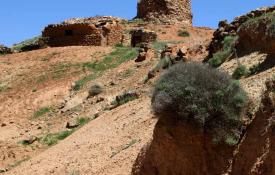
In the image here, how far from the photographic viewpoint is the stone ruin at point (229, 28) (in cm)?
1514

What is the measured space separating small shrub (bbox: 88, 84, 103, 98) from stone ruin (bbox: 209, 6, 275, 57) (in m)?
5.52

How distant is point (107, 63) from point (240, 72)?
13.7 meters

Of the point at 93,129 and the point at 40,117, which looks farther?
the point at 40,117

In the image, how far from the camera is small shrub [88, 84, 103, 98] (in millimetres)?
21047

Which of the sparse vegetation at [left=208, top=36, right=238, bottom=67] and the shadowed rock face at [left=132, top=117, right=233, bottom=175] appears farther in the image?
the sparse vegetation at [left=208, top=36, right=238, bottom=67]

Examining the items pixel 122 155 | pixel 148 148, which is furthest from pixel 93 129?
pixel 148 148

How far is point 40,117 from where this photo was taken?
21.5 metres

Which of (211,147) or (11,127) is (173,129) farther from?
(11,127)

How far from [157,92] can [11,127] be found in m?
11.9

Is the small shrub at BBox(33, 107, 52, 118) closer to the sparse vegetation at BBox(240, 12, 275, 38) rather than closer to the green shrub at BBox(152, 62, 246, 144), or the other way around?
the sparse vegetation at BBox(240, 12, 275, 38)

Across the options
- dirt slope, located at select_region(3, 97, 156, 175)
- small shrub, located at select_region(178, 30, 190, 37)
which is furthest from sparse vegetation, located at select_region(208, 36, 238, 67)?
small shrub, located at select_region(178, 30, 190, 37)

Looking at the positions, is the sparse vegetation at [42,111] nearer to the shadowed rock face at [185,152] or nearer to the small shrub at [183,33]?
the shadowed rock face at [185,152]

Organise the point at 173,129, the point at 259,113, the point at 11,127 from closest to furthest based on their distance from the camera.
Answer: the point at 259,113 < the point at 173,129 < the point at 11,127

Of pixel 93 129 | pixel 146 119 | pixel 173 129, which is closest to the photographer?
pixel 173 129
